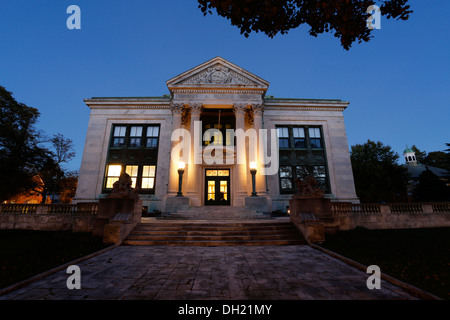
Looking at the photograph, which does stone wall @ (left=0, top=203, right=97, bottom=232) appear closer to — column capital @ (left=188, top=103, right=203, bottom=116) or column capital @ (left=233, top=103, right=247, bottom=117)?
column capital @ (left=188, top=103, right=203, bottom=116)

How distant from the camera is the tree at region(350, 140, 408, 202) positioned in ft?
102

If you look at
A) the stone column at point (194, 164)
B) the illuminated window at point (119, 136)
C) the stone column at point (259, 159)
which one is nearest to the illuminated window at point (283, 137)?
the stone column at point (259, 159)

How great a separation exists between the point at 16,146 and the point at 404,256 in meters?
30.4

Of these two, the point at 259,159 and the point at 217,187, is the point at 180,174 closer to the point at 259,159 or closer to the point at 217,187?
the point at 217,187

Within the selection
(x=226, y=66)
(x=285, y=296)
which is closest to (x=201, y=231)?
(x=285, y=296)

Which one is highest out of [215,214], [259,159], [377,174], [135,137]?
[135,137]

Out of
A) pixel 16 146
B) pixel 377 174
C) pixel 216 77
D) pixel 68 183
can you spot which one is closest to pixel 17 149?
pixel 16 146

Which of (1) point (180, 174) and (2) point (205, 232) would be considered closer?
(2) point (205, 232)

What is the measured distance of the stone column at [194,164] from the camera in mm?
17016

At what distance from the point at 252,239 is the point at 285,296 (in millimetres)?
5536

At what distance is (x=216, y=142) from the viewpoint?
20562mm

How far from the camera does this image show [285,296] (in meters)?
3.56

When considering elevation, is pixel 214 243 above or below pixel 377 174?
below

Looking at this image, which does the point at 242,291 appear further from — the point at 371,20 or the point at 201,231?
the point at 371,20
